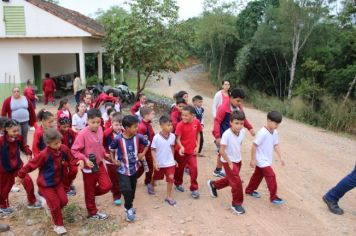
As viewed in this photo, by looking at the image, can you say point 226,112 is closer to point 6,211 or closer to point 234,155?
point 234,155

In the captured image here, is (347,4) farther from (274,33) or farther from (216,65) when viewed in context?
(216,65)

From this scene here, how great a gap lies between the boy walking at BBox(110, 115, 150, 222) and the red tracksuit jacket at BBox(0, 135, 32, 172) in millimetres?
1332

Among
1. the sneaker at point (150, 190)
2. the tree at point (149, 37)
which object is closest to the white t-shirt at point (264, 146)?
the sneaker at point (150, 190)

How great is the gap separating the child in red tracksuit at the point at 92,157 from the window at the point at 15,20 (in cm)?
1320

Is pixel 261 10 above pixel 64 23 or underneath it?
above

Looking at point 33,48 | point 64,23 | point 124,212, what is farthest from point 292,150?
point 33,48

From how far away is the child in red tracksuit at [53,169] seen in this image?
14.9 feet

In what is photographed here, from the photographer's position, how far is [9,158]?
5.26 m

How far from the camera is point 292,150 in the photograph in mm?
9805

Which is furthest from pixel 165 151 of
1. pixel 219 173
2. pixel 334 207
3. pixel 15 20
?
pixel 15 20

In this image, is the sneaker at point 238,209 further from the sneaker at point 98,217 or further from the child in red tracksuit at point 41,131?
the child in red tracksuit at point 41,131

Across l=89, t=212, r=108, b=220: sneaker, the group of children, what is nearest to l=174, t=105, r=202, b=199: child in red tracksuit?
the group of children

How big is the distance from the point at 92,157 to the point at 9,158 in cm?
128

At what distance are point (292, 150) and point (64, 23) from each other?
11152 mm
